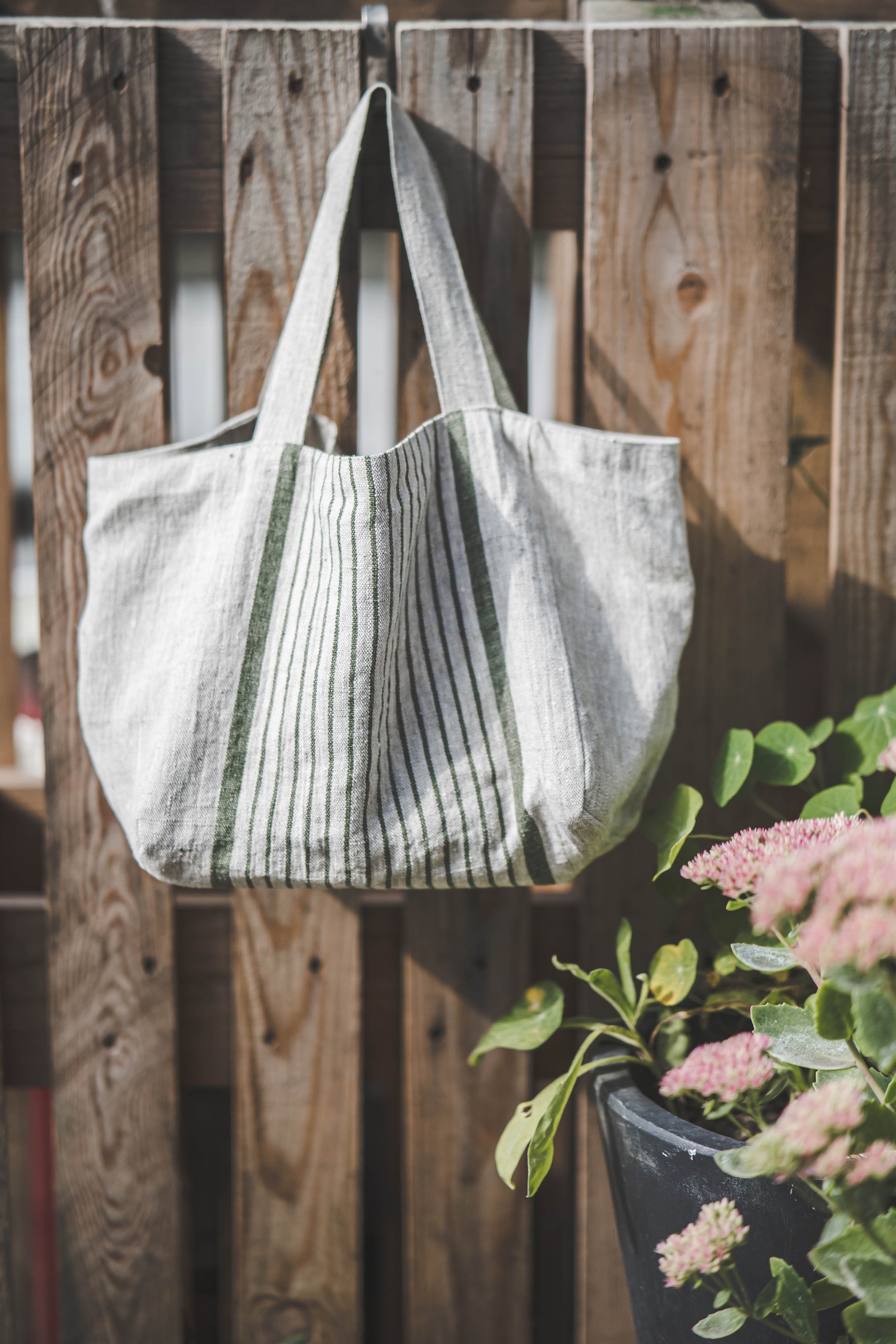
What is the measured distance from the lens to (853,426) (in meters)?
1.01

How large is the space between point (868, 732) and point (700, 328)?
48 centimetres

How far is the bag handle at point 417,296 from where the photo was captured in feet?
2.78

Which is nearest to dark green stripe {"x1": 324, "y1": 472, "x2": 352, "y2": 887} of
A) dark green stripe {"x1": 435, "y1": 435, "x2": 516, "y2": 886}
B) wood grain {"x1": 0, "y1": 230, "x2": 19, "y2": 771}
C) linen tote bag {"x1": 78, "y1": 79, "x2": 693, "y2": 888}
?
linen tote bag {"x1": 78, "y1": 79, "x2": 693, "y2": 888}

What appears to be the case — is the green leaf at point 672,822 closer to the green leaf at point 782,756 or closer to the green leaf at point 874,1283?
the green leaf at point 782,756

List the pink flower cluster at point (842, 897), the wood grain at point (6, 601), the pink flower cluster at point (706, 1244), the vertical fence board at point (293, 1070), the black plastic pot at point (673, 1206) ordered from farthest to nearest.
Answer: the wood grain at point (6, 601)
the vertical fence board at point (293, 1070)
the black plastic pot at point (673, 1206)
the pink flower cluster at point (706, 1244)
the pink flower cluster at point (842, 897)

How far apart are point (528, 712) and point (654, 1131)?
365 millimetres

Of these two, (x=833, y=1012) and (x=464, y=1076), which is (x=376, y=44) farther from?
(x=464, y=1076)

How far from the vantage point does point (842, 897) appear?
499 millimetres

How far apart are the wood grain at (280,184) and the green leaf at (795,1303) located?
823 mm

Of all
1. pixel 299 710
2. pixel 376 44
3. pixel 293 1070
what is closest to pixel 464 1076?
pixel 293 1070

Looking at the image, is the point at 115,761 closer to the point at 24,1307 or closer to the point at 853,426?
the point at 853,426

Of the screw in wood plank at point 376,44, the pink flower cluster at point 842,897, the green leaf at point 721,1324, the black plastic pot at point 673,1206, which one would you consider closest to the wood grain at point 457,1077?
the black plastic pot at point 673,1206

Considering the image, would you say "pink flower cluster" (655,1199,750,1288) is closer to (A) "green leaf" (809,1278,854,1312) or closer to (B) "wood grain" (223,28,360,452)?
Result: (A) "green leaf" (809,1278,854,1312)

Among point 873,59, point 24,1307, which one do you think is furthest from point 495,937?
point 24,1307
